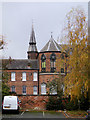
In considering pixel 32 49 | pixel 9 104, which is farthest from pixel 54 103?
pixel 32 49

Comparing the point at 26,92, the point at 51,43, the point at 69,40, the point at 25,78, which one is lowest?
the point at 26,92

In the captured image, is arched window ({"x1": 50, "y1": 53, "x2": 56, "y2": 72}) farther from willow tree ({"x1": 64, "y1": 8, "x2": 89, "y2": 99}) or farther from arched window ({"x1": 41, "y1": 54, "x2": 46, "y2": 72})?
willow tree ({"x1": 64, "y1": 8, "x2": 89, "y2": 99})

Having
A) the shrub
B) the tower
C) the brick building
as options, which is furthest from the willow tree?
the tower

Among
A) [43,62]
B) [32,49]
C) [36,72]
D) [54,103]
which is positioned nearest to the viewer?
[54,103]

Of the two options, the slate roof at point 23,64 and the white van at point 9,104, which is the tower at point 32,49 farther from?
the white van at point 9,104

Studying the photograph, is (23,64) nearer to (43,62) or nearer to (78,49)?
(43,62)

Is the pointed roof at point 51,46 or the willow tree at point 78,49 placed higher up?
the pointed roof at point 51,46

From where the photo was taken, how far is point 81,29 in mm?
13078

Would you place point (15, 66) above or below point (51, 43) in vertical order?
below

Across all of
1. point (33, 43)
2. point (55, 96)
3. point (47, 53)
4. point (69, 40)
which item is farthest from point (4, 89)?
A: point (33, 43)

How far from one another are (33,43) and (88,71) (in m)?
42.1

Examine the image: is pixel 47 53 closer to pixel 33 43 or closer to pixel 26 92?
pixel 26 92

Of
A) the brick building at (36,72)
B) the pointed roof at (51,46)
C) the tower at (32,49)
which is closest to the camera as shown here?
the brick building at (36,72)

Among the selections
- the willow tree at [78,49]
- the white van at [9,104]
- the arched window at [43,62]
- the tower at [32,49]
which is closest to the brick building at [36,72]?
the arched window at [43,62]
